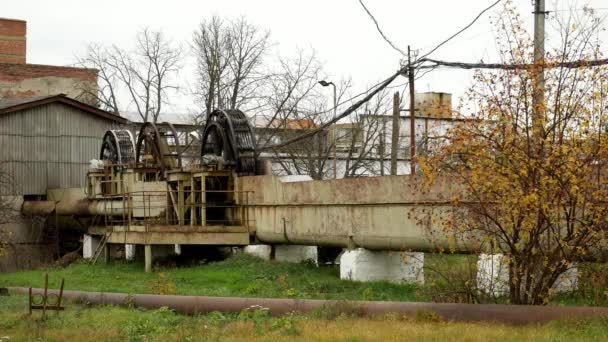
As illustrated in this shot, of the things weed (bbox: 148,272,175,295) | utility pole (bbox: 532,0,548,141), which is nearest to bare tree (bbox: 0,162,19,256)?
weed (bbox: 148,272,175,295)

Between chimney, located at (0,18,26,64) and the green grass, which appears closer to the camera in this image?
the green grass

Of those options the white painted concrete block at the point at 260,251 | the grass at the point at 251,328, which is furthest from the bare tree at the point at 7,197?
the grass at the point at 251,328

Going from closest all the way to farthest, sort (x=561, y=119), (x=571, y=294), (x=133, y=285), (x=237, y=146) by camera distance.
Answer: (x=561, y=119) → (x=571, y=294) → (x=133, y=285) → (x=237, y=146)

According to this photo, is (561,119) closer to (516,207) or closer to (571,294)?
(516,207)

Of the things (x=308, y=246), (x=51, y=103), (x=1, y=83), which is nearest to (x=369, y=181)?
(x=308, y=246)

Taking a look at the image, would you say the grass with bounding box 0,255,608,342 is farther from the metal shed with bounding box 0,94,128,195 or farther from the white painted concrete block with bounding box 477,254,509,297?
the metal shed with bounding box 0,94,128,195

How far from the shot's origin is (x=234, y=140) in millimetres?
26750

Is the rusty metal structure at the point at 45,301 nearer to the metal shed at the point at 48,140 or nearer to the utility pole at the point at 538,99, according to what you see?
the utility pole at the point at 538,99

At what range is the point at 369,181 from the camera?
1939 cm

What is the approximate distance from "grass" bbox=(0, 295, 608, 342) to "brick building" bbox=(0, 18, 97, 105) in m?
37.1

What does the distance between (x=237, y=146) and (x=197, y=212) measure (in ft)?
7.83

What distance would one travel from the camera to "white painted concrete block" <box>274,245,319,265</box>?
24234 millimetres

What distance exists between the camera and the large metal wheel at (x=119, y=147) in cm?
3431

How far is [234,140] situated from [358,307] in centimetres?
1348
